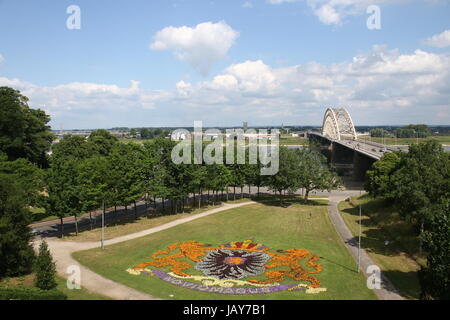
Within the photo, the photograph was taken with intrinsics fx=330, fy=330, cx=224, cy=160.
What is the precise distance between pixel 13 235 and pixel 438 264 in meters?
42.1

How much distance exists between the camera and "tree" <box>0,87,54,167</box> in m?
72.2

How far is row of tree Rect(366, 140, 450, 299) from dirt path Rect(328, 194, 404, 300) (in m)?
4.24

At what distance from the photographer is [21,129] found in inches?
2982

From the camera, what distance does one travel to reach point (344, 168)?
151 m

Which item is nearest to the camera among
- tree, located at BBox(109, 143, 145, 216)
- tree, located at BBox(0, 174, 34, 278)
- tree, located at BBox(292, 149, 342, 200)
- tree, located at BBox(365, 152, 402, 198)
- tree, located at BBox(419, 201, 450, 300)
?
tree, located at BBox(419, 201, 450, 300)

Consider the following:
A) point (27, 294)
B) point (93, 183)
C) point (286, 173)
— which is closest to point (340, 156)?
point (286, 173)

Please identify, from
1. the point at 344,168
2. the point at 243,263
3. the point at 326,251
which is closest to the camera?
the point at 243,263

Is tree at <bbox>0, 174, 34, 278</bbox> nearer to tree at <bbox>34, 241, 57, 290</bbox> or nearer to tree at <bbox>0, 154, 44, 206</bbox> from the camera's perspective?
tree at <bbox>34, 241, 57, 290</bbox>

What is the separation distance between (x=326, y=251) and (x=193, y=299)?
22750mm

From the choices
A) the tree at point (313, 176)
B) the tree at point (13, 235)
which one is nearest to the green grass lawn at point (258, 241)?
the tree at point (313, 176)

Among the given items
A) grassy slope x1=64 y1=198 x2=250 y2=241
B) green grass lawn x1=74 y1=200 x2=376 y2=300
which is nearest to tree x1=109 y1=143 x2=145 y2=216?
grassy slope x1=64 y1=198 x2=250 y2=241

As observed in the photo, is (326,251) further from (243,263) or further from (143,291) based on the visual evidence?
(143,291)

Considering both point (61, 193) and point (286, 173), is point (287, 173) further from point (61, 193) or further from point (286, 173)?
point (61, 193)
